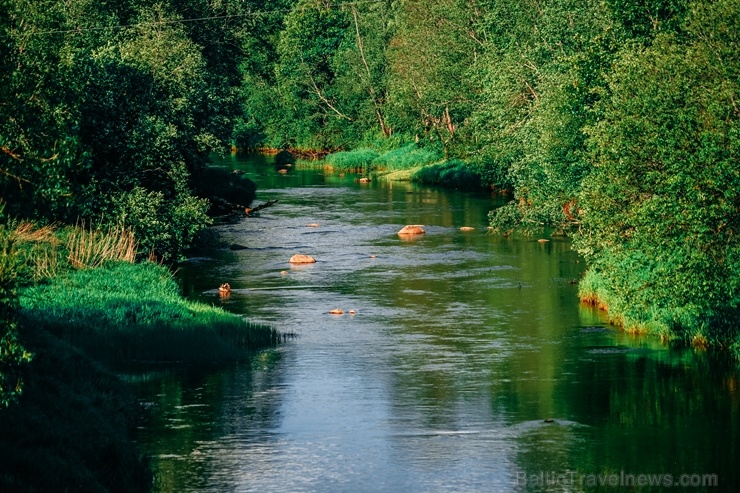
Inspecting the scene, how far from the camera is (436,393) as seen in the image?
3241 cm

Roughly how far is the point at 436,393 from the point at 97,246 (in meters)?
17.3

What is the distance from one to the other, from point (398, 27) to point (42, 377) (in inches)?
3419

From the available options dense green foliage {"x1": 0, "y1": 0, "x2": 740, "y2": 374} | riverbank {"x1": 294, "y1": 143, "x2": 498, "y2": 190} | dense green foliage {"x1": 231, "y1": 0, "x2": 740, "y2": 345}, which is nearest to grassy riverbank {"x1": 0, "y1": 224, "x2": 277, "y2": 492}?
dense green foliage {"x1": 0, "y1": 0, "x2": 740, "y2": 374}

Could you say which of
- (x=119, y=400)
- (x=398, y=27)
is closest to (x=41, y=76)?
(x=119, y=400)

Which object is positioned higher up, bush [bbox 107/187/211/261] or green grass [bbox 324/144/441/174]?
green grass [bbox 324/144/441/174]

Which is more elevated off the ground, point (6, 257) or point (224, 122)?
point (224, 122)

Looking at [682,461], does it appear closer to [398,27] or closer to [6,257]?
[6,257]

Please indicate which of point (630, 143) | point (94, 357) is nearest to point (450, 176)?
point (630, 143)

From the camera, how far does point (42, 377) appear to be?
85.6 feet

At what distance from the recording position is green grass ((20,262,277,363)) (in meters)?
34.3

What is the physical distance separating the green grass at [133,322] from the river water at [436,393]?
130 cm

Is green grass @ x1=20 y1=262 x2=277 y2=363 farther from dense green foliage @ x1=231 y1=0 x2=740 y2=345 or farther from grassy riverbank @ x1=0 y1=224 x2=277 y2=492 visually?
dense green foliage @ x1=231 y1=0 x2=740 y2=345

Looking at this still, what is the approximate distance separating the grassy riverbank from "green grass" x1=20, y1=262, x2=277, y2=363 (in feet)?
0.14

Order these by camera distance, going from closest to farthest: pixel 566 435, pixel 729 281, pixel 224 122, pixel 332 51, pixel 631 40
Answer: pixel 566 435 < pixel 729 281 < pixel 631 40 < pixel 224 122 < pixel 332 51
